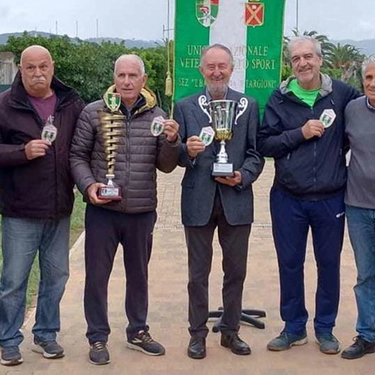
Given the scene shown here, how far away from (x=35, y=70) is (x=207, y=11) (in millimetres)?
1779

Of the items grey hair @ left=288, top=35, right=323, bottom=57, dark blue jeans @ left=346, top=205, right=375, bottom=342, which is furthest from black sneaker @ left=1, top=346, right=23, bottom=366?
grey hair @ left=288, top=35, right=323, bottom=57

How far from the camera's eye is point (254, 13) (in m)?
6.09

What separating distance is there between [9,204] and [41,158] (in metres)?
0.39

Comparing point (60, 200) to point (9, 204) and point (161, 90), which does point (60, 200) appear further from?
point (161, 90)

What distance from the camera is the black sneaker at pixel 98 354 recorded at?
5.20 meters

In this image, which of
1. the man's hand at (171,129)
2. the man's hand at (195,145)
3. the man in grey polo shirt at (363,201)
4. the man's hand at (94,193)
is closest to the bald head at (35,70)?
the man's hand at (94,193)

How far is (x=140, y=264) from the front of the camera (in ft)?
17.3

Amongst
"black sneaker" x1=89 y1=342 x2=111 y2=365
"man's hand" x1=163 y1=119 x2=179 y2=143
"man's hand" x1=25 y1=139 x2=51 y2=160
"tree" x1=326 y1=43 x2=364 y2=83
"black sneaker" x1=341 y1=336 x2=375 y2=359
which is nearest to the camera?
"man's hand" x1=25 y1=139 x2=51 y2=160

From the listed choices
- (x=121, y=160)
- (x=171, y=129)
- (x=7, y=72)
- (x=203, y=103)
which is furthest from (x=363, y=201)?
(x=7, y=72)

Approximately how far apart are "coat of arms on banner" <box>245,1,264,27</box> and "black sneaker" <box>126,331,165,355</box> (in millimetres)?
2622

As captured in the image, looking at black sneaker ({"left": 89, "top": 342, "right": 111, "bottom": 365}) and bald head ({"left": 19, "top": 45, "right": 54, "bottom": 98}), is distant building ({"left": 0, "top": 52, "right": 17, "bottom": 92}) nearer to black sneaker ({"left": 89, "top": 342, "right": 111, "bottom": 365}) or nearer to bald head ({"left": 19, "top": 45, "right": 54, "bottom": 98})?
bald head ({"left": 19, "top": 45, "right": 54, "bottom": 98})

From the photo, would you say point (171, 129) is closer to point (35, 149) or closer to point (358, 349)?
point (35, 149)

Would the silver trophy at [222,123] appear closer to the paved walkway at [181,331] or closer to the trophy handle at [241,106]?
the trophy handle at [241,106]

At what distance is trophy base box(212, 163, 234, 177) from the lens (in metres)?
5.00
